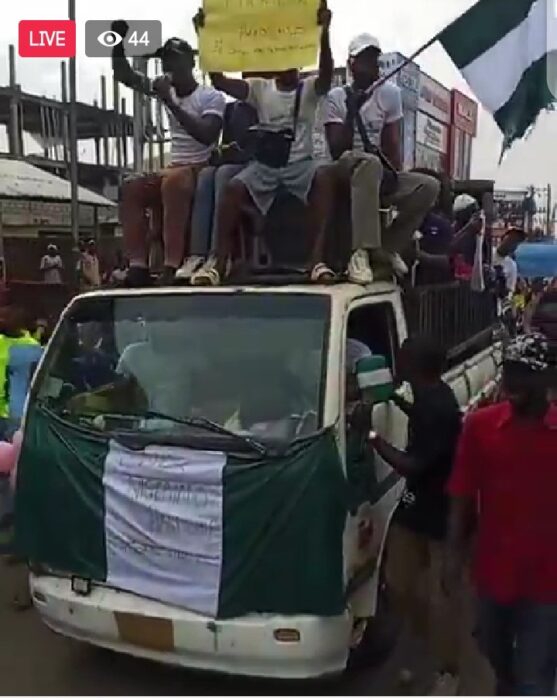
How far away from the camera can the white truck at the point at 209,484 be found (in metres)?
3.86

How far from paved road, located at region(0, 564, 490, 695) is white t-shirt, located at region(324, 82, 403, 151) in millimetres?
2720

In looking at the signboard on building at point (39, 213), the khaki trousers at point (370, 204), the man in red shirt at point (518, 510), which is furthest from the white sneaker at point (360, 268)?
the signboard on building at point (39, 213)

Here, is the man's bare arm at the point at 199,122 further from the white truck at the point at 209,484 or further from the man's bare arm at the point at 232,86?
the white truck at the point at 209,484

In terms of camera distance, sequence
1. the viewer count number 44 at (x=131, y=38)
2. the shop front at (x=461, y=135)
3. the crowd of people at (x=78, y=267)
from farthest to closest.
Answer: the shop front at (x=461, y=135) → the crowd of people at (x=78, y=267) → the viewer count number 44 at (x=131, y=38)

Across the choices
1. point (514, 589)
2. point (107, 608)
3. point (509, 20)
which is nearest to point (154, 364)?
point (107, 608)

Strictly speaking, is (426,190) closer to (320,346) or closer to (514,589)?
(320,346)

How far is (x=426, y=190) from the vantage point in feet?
18.1

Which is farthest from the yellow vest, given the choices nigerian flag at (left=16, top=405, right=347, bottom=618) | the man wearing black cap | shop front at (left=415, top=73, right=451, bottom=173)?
shop front at (left=415, top=73, right=451, bottom=173)

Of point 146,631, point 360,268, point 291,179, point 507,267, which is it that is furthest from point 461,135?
point 146,631

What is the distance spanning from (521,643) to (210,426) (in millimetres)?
1438

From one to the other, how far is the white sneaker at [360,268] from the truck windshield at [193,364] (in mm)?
405

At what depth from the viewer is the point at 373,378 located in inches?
159

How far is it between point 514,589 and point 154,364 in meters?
1.83

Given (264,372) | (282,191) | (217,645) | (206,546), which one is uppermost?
(282,191)
